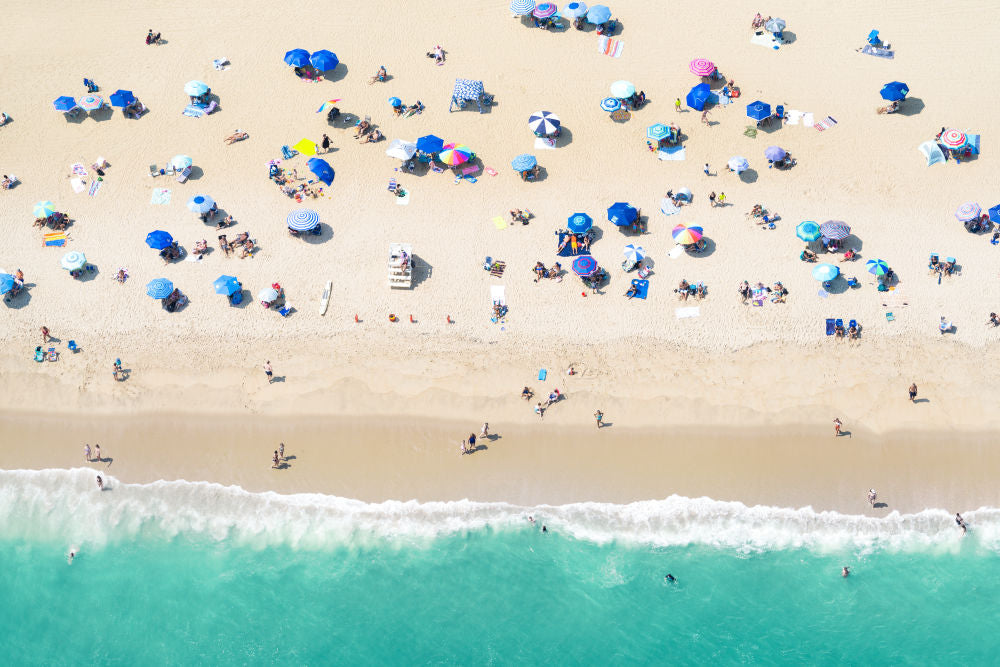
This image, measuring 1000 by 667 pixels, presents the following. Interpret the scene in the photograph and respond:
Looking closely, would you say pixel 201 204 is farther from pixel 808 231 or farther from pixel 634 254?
pixel 808 231

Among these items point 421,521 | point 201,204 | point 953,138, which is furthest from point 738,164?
point 201,204

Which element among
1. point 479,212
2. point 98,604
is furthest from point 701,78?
point 98,604

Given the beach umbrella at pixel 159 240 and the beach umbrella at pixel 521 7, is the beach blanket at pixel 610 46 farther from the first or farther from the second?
the beach umbrella at pixel 159 240

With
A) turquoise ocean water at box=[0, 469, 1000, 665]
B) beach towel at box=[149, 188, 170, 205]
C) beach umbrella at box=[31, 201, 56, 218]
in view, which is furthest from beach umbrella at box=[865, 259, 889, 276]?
beach umbrella at box=[31, 201, 56, 218]

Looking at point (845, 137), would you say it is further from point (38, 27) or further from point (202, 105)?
point (38, 27)

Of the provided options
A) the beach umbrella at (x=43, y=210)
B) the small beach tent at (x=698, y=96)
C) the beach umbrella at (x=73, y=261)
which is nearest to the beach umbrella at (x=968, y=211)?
the small beach tent at (x=698, y=96)
